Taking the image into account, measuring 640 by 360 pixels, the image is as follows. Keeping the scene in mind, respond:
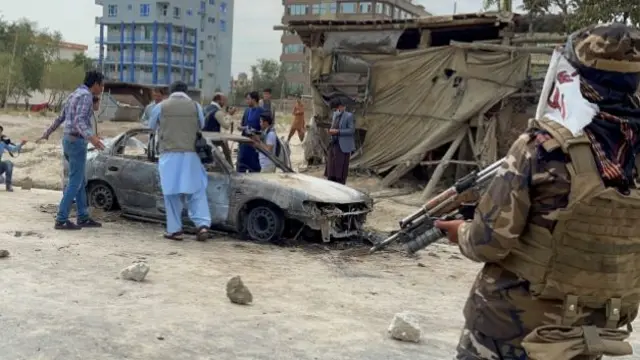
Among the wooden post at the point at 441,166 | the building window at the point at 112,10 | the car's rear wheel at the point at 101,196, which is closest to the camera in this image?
the car's rear wheel at the point at 101,196

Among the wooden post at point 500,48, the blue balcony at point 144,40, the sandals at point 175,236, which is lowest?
the sandals at point 175,236

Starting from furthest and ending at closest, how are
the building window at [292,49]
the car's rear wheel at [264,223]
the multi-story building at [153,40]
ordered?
1. the building window at [292,49]
2. the multi-story building at [153,40]
3. the car's rear wheel at [264,223]

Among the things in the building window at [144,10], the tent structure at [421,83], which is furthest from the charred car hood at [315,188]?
the building window at [144,10]

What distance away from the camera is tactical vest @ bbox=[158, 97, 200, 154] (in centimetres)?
784

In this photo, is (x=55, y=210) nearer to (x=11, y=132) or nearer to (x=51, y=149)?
(x=51, y=149)

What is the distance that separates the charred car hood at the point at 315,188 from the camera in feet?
26.0

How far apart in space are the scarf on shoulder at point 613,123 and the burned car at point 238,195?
5.50m

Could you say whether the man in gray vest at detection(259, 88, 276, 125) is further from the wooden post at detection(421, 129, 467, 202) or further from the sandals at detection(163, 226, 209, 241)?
the sandals at detection(163, 226, 209, 241)

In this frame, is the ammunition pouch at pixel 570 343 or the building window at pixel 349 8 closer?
the ammunition pouch at pixel 570 343

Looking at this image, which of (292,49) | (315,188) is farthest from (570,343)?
(292,49)

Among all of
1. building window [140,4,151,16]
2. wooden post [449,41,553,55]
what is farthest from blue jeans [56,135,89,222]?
building window [140,4,151,16]

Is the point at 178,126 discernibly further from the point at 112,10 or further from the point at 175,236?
the point at 112,10

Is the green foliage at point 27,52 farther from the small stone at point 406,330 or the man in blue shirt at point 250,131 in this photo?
the small stone at point 406,330

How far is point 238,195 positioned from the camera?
26.8 feet
